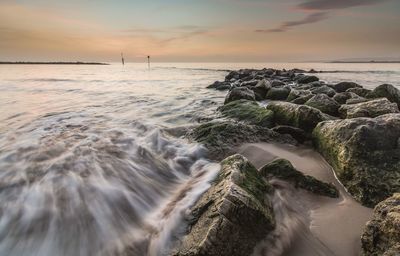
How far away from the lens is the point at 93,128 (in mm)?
8547

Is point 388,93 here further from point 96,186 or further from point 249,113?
point 96,186

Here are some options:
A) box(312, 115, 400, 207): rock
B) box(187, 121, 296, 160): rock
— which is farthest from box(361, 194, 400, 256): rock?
box(187, 121, 296, 160): rock

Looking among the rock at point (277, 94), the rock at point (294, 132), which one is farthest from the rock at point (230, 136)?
the rock at point (277, 94)

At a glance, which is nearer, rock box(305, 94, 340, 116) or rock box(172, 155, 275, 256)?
rock box(172, 155, 275, 256)

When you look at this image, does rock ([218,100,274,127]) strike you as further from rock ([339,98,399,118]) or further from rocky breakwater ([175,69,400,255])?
rock ([339,98,399,118])

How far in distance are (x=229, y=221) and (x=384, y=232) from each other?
1.29 m

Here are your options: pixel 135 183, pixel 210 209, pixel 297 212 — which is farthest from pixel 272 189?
pixel 135 183

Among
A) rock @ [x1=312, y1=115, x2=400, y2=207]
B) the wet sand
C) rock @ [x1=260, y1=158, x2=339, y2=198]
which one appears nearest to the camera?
the wet sand

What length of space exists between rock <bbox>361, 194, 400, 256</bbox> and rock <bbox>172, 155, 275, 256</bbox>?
36.2 inches

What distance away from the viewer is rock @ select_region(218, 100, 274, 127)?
25.1ft

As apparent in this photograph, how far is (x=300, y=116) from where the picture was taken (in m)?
6.89

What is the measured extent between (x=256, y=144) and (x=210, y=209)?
3.37 metres

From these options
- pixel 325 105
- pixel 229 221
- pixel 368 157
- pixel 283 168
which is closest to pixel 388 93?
pixel 325 105

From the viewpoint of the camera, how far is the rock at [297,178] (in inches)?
168
